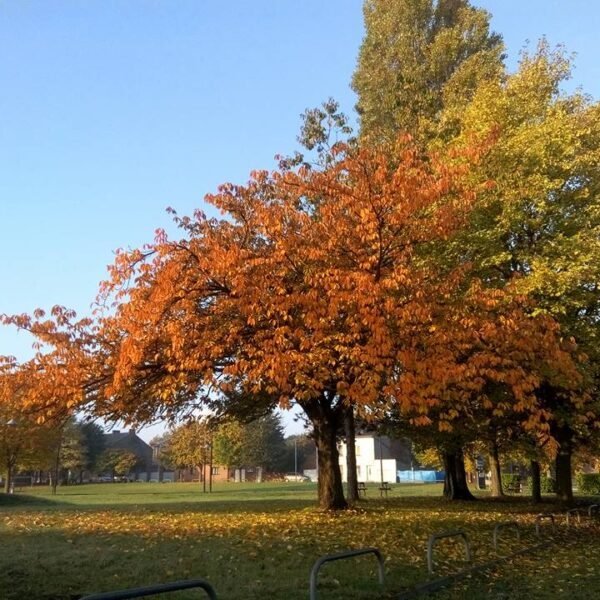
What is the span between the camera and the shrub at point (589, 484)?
2018 inches

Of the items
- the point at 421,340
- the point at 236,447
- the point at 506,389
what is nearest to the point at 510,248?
the point at 506,389

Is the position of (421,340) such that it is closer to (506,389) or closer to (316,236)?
(316,236)

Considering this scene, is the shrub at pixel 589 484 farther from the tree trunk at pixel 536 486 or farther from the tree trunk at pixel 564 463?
the tree trunk at pixel 564 463

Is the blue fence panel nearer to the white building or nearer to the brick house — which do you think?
the white building

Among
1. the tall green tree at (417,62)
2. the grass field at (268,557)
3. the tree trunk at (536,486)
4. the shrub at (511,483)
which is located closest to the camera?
the grass field at (268,557)

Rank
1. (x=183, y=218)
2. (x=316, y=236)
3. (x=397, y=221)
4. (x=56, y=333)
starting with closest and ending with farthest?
(x=397, y=221) < (x=316, y=236) < (x=56, y=333) < (x=183, y=218)

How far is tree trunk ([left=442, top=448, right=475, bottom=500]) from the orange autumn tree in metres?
18.7

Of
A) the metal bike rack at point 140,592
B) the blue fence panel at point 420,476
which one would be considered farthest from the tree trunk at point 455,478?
the blue fence panel at point 420,476

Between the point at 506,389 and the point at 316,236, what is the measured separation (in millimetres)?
8394

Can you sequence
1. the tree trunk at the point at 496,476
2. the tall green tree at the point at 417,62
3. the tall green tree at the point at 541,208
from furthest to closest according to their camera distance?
the tree trunk at the point at 496,476 → the tall green tree at the point at 417,62 → the tall green tree at the point at 541,208

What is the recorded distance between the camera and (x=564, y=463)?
82.8 ft

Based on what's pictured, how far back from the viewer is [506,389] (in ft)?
62.1

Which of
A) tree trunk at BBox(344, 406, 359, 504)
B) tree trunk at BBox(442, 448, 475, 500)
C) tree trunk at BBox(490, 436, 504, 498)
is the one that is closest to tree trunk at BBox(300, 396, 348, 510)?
tree trunk at BBox(344, 406, 359, 504)

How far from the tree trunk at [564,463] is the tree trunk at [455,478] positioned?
621 cm
